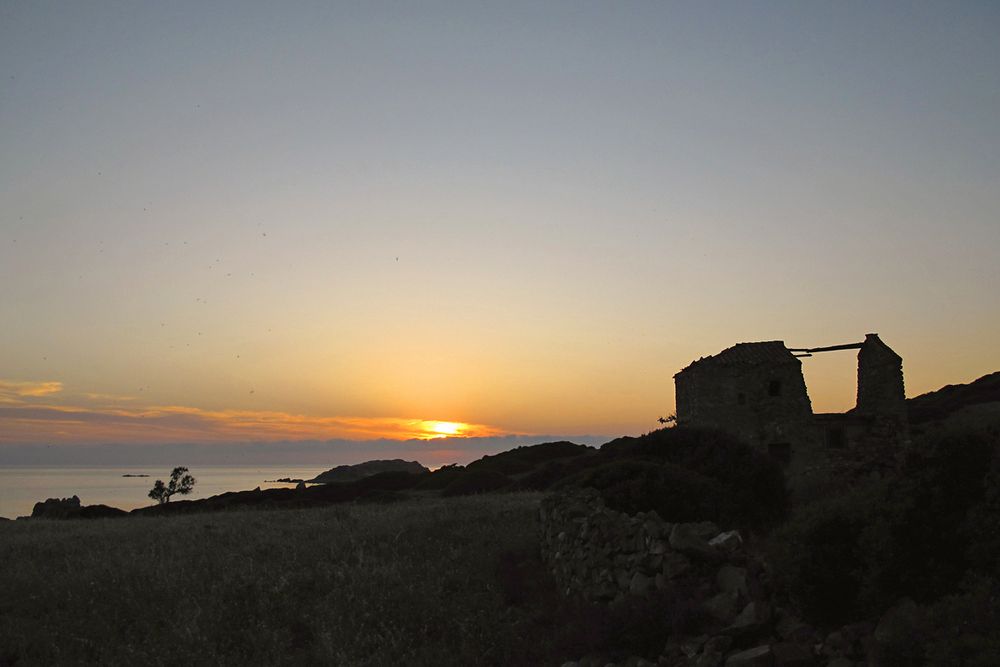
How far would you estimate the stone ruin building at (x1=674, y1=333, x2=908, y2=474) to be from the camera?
103ft

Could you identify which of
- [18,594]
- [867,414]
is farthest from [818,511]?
[867,414]

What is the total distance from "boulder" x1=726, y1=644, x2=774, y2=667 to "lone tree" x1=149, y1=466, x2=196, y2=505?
7071 centimetres

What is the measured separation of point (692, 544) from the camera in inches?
413

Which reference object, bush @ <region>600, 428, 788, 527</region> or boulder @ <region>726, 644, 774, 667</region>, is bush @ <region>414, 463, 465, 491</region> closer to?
bush @ <region>600, 428, 788, 527</region>

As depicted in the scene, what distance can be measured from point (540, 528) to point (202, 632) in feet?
22.7

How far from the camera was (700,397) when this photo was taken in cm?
3441

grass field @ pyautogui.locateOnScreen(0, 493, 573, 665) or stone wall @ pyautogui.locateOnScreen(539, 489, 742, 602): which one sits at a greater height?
stone wall @ pyautogui.locateOnScreen(539, 489, 742, 602)

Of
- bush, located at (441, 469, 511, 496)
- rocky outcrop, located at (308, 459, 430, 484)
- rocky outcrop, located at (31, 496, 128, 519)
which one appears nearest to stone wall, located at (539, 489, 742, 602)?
bush, located at (441, 469, 511, 496)

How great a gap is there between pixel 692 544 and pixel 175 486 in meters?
70.1

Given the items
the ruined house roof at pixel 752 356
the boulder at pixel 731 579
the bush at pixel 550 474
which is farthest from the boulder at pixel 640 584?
the bush at pixel 550 474

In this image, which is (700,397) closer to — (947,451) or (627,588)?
(627,588)

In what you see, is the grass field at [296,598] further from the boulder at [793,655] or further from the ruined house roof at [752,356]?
the ruined house roof at [752,356]

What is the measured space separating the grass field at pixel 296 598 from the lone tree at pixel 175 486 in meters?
52.8

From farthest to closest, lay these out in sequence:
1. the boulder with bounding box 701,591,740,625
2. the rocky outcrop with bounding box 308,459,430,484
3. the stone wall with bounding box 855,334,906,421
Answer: the rocky outcrop with bounding box 308,459,430,484 → the stone wall with bounding box 855,334,906,421 → the boulder with bounding box 701,591,740,625
